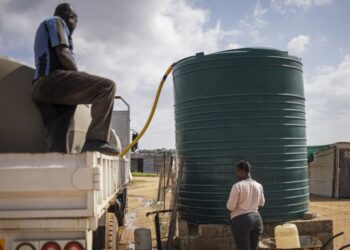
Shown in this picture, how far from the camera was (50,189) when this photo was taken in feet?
8.38

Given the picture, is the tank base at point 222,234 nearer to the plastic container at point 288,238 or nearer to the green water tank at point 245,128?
the green water tank at point 245,128

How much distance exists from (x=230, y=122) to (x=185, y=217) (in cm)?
189

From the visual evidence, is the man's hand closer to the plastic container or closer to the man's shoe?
the man's shoe

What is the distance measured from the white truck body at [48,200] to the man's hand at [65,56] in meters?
Answer: 1.33

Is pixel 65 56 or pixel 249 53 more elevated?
pixel 249 53

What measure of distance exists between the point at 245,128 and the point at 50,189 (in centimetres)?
399

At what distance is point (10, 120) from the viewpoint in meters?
3.67

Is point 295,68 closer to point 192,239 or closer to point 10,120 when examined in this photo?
point 192,239

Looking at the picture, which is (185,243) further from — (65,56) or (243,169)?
(65,56)

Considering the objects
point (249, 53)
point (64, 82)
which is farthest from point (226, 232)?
point (64, 82)

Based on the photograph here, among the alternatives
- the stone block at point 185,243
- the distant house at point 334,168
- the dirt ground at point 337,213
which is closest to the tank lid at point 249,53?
the stone block at point 185,243

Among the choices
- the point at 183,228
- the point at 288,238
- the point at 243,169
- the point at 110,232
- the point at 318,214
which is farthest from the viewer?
the point at 318,214

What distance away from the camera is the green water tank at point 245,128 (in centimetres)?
608

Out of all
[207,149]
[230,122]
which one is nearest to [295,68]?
[230,122]
